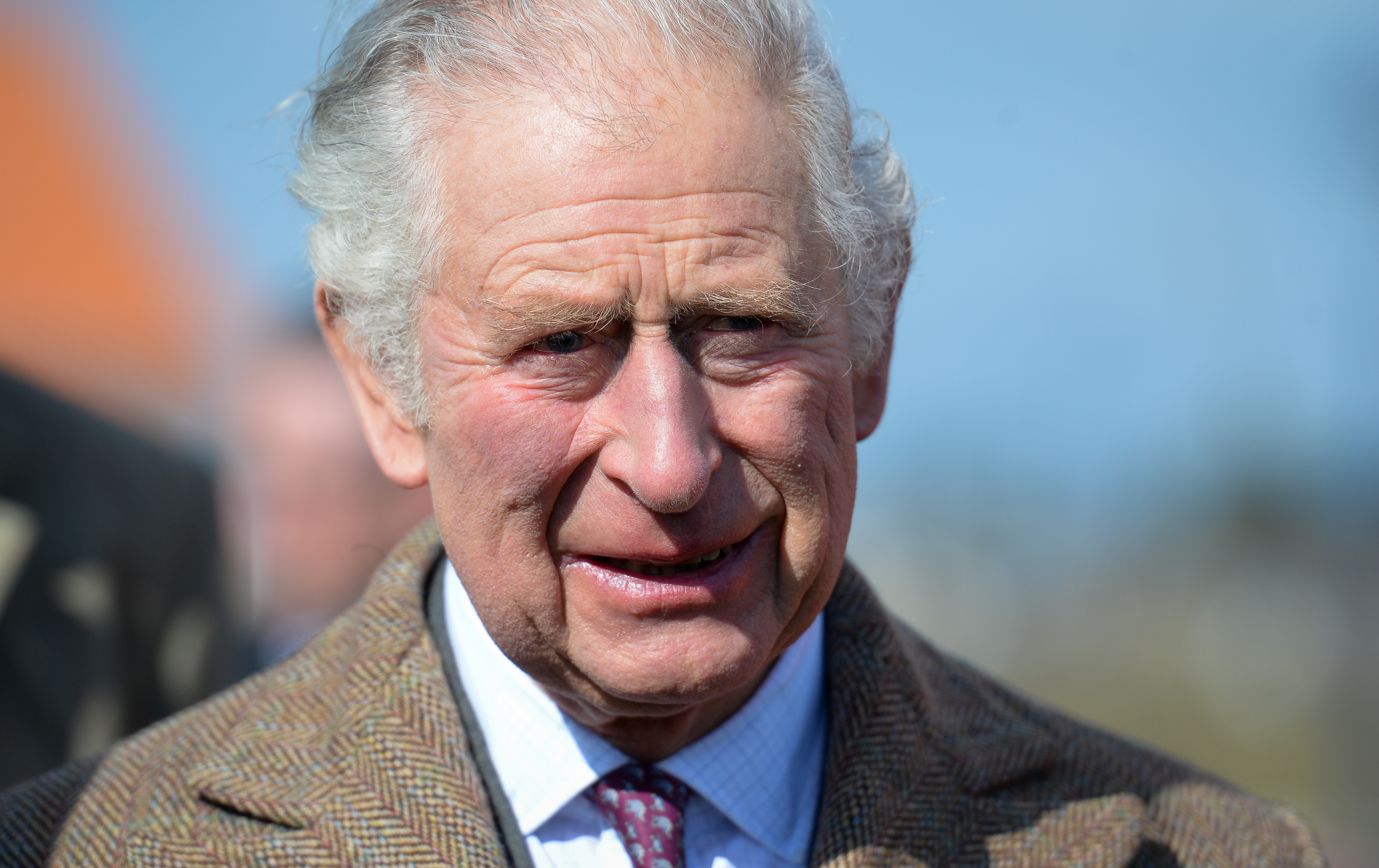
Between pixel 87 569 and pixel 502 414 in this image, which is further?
pixel 87 569

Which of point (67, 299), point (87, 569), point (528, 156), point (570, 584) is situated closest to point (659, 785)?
point (570, 584)

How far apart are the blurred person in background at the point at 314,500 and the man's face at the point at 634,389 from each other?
124 inches

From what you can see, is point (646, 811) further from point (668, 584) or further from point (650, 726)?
point (668, 584)

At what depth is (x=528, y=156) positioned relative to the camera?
201 centimetres

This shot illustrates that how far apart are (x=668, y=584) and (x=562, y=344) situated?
1.53ft

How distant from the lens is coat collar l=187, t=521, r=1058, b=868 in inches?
86.4

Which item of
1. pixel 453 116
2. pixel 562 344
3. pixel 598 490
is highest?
pixel 453 116

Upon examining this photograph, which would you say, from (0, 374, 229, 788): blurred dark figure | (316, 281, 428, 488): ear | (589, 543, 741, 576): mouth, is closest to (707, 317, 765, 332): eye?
(589, 543, 741, 576): mouth

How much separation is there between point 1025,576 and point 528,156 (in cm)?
2712

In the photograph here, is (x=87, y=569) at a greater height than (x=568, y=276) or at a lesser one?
lesser

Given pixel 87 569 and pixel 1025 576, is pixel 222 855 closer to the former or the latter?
pixel 87 569

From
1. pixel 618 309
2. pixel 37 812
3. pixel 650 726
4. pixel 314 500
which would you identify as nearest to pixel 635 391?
pixel 618 309

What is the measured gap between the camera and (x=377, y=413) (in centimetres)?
244

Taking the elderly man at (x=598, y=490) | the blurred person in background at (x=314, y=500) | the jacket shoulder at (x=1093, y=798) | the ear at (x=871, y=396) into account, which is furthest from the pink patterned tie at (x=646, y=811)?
the blurred person in background at (x=314, y=500)
